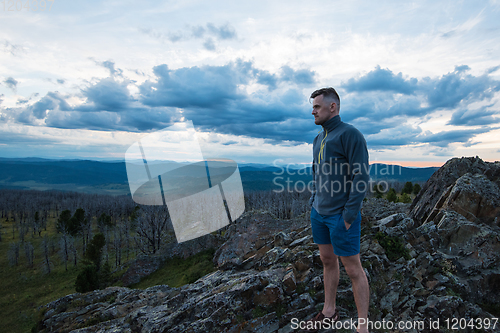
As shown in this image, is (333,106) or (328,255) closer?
(333,106)

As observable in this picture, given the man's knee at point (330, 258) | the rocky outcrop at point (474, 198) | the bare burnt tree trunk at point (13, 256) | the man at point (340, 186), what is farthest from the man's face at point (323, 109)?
the bare burnt tree trunk at point (13, 256)

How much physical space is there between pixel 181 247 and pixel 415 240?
29097 mm

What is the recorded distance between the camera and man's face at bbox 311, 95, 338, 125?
14.4ft

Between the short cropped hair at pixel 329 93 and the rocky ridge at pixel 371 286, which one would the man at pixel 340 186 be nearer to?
the short cropped hair at pixel 329 93

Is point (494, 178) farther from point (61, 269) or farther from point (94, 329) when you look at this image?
point (61, 269)

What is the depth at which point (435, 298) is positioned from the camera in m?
6.29

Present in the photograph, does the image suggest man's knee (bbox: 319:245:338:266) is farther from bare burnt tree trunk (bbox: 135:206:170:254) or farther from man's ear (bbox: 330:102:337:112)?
bare burnt tree trunk (bbox: 135:206:170:254)

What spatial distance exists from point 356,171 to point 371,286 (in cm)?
403

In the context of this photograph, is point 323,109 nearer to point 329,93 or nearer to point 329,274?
point 329,93

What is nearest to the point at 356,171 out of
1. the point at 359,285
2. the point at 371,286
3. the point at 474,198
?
the point at 359,285

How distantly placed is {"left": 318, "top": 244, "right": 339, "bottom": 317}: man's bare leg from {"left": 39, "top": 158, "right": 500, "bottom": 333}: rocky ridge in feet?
2.33

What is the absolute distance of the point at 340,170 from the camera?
14.0 feet

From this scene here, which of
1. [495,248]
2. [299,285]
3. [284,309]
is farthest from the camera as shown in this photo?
[495,248]

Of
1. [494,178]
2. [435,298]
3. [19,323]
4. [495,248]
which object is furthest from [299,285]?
[19,323]
